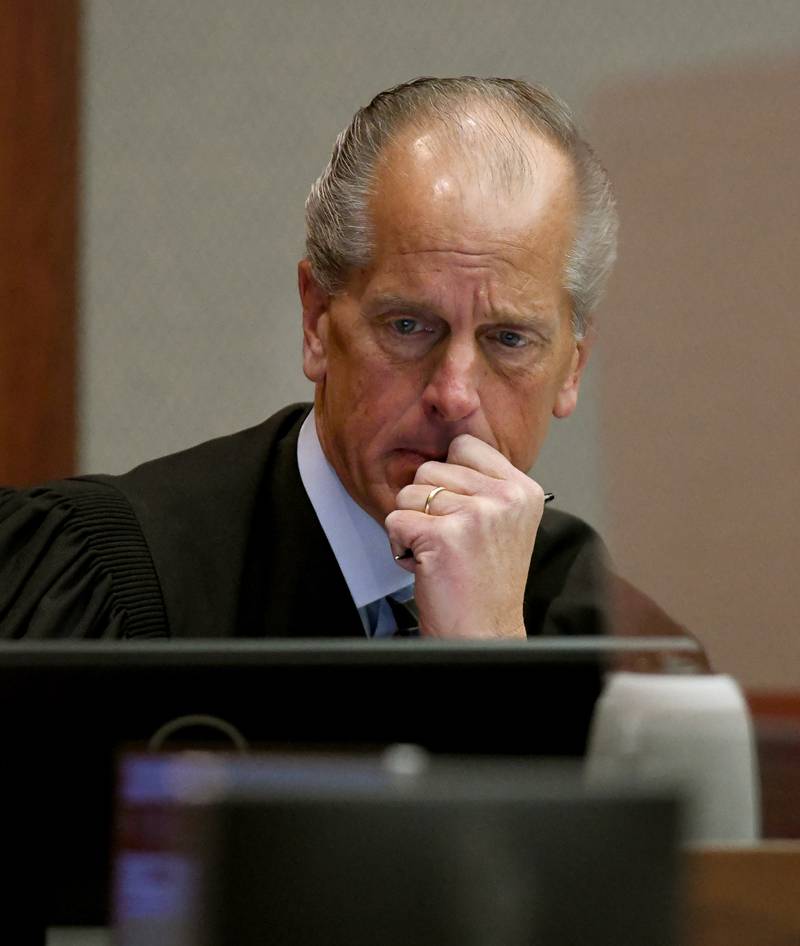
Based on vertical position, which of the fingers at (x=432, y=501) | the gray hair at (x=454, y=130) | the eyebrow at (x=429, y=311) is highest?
the gray hair at (x=454, y=130)

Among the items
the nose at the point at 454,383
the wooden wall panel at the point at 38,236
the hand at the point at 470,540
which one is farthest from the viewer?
the wooden wall panel at the point at 38,236

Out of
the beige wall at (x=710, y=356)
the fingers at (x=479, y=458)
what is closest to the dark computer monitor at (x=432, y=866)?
the fingers at (x=479, y=458)

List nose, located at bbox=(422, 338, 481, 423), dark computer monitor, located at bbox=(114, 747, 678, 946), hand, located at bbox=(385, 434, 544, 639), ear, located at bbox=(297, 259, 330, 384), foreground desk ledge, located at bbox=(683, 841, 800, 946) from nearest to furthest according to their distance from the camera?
dark computer monitor, located at bbox=(114, 747, 678, 946) → foreground desk ledge, located at bbox=(683, 841, 800, 946) → hand, located at bbox=(385, 434, 544, 639) → nose, located at bbox=(422, 338, 481, 423) → ear, located at bbox=(297, 259, 330, 384)

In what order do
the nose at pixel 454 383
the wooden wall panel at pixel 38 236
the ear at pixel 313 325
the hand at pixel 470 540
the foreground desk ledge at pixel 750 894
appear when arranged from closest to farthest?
the foreground desk ledge at pixel 750 894, the hand at pixel 470 540, the nose at pixel 454 383, the ear at pixel 313 325, the wooden wall panel at pixel 38 236

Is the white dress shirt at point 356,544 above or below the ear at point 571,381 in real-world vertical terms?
below

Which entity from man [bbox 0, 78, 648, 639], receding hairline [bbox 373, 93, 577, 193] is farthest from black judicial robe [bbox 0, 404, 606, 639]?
receding hairline [bbox 373, 93, 577, 193]

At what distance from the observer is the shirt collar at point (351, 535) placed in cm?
147

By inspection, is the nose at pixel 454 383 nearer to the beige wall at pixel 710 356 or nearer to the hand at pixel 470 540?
the hand at pixel 470 540

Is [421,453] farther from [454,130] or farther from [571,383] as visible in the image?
[454,130]

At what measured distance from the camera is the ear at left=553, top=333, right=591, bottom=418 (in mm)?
1583

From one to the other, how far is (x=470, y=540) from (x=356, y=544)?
0.61 feet

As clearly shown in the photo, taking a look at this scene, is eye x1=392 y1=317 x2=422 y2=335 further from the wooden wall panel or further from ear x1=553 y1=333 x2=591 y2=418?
the wooden wall panel

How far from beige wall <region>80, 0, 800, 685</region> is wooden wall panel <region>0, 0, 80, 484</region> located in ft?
0.11

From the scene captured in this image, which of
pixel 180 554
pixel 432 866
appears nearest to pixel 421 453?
pixel 180 554
